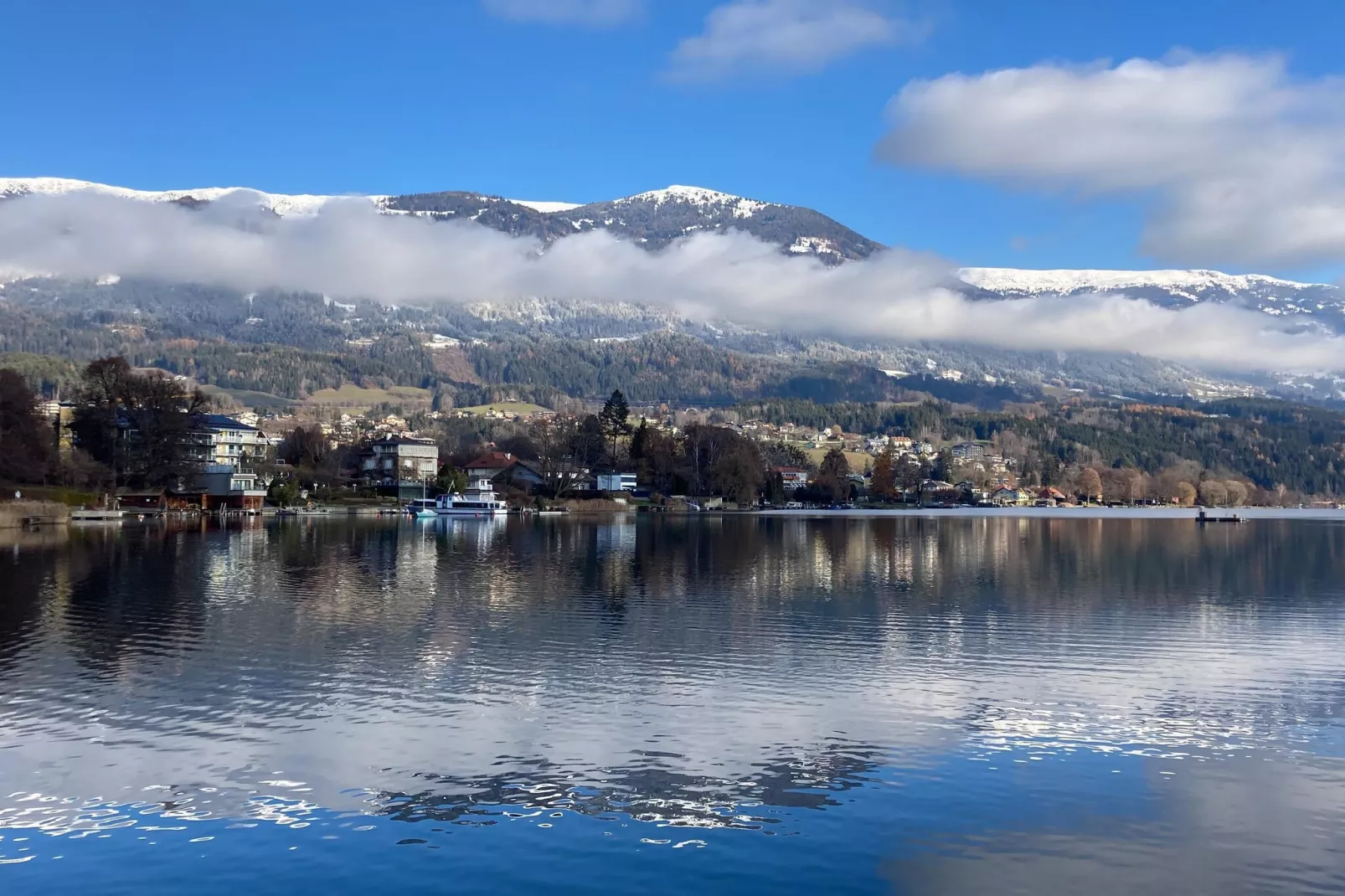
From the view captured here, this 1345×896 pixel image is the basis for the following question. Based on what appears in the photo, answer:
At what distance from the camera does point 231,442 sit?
150 meters

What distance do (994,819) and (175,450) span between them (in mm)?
105364

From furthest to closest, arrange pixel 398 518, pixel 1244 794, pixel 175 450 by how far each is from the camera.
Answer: pixel 398 518
pixel 175 450
pixel 1244 794

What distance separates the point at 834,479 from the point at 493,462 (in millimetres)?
56163

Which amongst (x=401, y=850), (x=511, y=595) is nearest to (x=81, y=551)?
(x=511, y=595)

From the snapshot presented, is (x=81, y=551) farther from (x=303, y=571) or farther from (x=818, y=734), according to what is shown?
(x=818, y=734)

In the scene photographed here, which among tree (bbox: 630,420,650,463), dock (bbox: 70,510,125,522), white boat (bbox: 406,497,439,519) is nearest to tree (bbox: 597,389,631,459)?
tree (bbox: 630,420,650,463)

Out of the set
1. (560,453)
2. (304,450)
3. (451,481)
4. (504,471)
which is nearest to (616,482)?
(560,453)

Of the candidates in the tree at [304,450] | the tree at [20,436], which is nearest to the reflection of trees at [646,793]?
the tree at [20,436]

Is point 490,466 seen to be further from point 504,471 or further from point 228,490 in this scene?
point 228,490

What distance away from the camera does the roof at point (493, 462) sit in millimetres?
162125

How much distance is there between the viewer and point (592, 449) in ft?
543

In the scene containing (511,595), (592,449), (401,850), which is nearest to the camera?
(401,850)

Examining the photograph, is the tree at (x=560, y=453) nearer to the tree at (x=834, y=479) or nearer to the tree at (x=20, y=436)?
the tree at (x=834, y=479)

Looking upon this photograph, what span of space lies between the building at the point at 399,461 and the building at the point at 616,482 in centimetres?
1885
